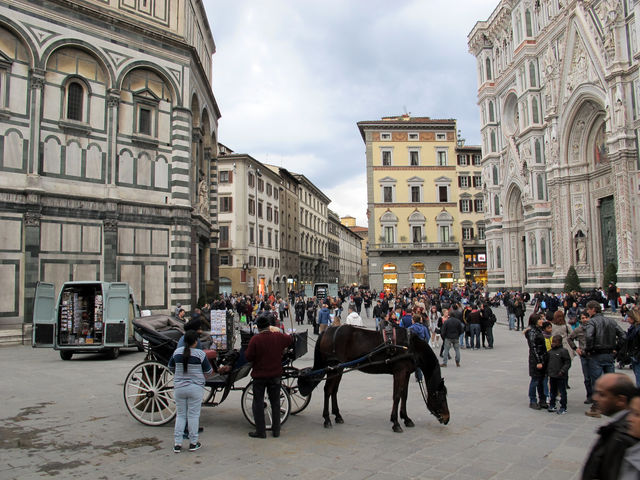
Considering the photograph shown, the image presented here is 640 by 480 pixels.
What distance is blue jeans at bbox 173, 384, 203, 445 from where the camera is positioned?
248 inches

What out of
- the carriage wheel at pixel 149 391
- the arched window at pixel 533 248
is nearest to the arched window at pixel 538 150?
the arched window at pixel 533 248

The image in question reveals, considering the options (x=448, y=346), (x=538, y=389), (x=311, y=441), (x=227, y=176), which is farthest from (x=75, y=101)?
(x=227, y=176)

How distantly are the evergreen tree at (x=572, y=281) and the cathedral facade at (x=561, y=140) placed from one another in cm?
182

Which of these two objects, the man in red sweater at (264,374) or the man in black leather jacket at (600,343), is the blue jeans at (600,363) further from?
the man in red sweater at (264,374)

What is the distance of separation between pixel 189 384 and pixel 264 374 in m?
1.00

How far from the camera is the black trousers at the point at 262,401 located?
269 inches

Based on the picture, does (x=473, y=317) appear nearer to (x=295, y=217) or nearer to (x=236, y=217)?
(x=236, y=217)

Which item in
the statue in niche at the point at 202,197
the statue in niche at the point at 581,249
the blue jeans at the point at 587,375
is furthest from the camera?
the statue in niche at the point at 581,249

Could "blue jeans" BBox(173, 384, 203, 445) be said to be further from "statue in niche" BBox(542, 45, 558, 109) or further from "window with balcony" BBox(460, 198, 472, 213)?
"window with balcony" BBox(460, 198, 472, 213)

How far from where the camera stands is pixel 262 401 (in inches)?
270

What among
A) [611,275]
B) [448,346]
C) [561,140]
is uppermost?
[561,140]

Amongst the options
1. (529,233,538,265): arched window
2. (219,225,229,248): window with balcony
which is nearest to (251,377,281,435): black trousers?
(529,233,538,265): arched window

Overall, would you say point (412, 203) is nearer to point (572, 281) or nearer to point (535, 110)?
point (535, 110)

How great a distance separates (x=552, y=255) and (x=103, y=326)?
32770 millimetres
